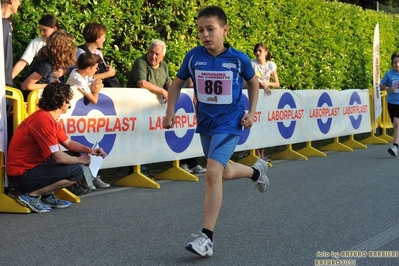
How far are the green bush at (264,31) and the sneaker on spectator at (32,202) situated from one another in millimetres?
2758

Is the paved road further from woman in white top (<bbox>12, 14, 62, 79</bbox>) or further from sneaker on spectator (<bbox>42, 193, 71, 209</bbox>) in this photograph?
woman in white top (<bbox>12, 14, 62, 79</bbox>)

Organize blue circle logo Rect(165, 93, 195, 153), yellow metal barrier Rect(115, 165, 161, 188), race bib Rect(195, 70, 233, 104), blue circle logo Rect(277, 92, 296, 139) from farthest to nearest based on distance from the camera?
blue circle logo Rect(277, 92, 296, 139), blue circle logo Rect(165, 93, 195, 153), yellow metal barrier Rect(115, 165, 161, 188), race bib Rect(195, 70, 233, 104)

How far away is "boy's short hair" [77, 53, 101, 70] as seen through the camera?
895 cm

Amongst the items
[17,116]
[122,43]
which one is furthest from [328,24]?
[17,116]

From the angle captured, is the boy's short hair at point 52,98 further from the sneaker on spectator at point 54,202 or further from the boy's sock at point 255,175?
the boy's sock at point 255,175

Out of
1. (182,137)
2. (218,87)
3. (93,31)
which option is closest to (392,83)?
(182,137)

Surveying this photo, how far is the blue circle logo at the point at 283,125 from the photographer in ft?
43.5

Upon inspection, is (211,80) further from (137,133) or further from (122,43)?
(122,43)

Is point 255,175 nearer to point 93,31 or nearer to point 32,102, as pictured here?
point 32,102

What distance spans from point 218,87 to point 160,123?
13.8 feet

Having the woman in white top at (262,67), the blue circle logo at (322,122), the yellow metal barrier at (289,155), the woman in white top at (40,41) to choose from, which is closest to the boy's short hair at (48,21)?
the woman in white top at (40,41)

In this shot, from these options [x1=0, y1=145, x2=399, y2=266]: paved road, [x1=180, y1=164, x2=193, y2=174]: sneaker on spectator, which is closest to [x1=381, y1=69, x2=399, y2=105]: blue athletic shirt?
[x1=0, y1=145, x2=399, y2=266]: paved road

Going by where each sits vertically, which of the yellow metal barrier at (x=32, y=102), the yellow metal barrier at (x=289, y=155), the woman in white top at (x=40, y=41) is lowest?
the yellow metal barrier at (x=289, y=155)

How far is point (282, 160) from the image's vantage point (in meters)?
13.4
